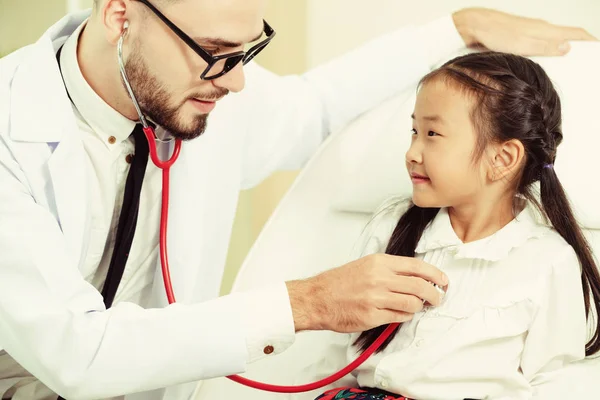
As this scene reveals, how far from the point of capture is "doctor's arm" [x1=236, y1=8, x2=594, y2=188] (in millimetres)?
1788

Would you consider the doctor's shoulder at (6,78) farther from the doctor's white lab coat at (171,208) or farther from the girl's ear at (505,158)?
the girl's ear at (505,158)

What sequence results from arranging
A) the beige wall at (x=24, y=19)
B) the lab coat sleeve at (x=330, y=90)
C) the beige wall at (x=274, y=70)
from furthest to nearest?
the beige wall at (x=274, y=70) < the beige wall at (x=24, y=19) < the lab coat sleeve at (x=330, y=90)

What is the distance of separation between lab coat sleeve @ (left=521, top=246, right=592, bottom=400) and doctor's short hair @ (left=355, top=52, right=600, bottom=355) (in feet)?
0.20

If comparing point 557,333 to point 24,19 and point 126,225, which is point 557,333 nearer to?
point 126,225

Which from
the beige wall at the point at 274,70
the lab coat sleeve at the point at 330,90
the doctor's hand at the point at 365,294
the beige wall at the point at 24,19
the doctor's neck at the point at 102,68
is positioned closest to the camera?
the doctor's hand at the point at 365,294

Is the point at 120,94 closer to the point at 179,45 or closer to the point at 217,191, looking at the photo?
the point at 179,45

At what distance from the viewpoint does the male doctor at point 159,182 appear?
1.18 m

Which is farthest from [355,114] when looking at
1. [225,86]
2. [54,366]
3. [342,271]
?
[54,366]

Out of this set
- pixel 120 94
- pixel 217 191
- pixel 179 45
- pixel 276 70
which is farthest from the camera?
pixel 276 70

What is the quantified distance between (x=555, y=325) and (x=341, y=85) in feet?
2.78

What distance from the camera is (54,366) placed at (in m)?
1.17

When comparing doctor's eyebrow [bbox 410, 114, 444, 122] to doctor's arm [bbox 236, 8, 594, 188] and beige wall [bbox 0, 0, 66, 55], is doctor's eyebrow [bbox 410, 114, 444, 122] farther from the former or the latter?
beige wall [bbox 0, 0, 66, 55]

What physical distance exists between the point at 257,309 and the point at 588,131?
32.8 inches

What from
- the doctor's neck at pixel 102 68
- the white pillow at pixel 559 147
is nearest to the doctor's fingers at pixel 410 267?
the white pillow at pixel 559 147
